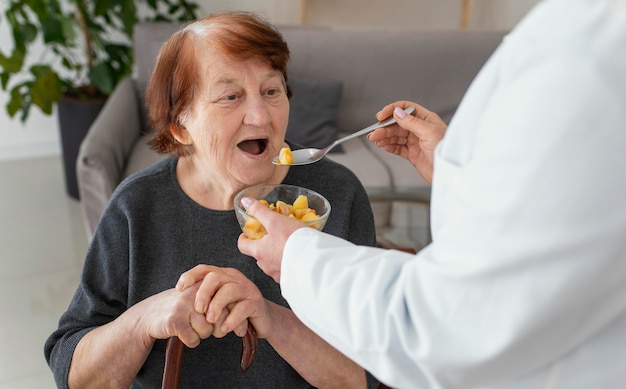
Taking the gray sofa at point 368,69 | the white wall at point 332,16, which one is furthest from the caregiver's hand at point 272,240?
the white wall at point 332,16

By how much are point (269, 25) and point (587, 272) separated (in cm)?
92

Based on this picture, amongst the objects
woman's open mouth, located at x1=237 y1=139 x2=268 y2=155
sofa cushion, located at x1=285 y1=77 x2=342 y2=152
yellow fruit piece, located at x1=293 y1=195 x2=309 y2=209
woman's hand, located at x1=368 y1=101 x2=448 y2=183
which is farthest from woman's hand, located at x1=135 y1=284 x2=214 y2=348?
sofa cushion, located at x1=285 y1=77 x2=342 y2=152

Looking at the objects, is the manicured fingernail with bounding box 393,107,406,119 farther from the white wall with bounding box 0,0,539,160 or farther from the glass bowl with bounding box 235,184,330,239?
the white wall with bounding box 0,0,539,160

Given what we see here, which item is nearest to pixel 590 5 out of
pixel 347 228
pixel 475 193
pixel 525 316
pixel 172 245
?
pixel 475 193

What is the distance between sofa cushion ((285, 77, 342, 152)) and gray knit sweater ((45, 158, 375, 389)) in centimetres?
169

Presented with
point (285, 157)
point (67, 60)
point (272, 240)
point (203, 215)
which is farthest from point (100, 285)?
point (67, 60)

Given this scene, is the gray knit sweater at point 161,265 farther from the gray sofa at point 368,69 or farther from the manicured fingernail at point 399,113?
the gray sofa at point 368,69

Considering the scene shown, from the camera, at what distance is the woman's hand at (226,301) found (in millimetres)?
1171

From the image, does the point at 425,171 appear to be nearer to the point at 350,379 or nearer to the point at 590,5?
the point at 350,379

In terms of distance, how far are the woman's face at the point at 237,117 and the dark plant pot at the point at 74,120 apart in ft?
7.39

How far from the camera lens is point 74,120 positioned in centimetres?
352

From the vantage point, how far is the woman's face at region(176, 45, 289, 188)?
1.38 meters

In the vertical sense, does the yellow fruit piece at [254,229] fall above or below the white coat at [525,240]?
below

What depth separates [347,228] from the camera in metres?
1.45
